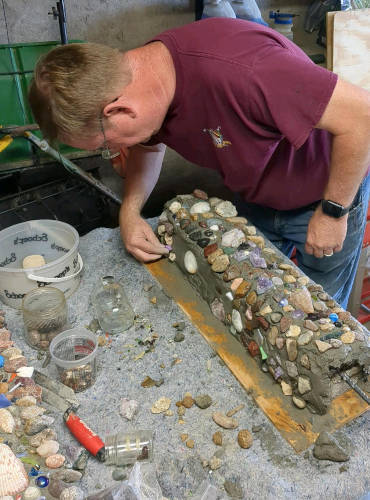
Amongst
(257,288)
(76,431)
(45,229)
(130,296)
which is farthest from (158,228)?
(76,431)

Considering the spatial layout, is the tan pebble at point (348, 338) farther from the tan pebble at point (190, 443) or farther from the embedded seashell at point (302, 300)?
the tan pebble at point (190, 443)

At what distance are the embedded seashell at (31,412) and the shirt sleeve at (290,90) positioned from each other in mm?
893

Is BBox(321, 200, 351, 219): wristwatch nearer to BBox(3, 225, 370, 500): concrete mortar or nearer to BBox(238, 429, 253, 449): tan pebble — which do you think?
BBox(3, 225, 370, 500): concrete mortar

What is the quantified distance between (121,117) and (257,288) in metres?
0.57

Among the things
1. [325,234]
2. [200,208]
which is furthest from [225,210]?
[325,234]

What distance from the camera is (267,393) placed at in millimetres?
1169

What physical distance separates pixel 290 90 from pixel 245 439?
796 mm

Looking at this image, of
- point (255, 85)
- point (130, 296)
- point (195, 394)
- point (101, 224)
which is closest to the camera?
point (255, 85)

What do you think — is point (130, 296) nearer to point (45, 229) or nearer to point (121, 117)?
point (45, 229)

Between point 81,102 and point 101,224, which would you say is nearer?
point 81,102

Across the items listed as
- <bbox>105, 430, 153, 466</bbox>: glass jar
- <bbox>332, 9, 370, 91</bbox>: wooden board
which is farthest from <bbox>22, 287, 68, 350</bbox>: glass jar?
<bbox>332, 9, 370, 91</bbox>: wooden board

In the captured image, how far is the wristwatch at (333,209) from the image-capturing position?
1.29 meters

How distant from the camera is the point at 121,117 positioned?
44.7 inches

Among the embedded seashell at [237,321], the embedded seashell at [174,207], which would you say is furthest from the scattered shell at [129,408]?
the embedded seashell at [174,207]
